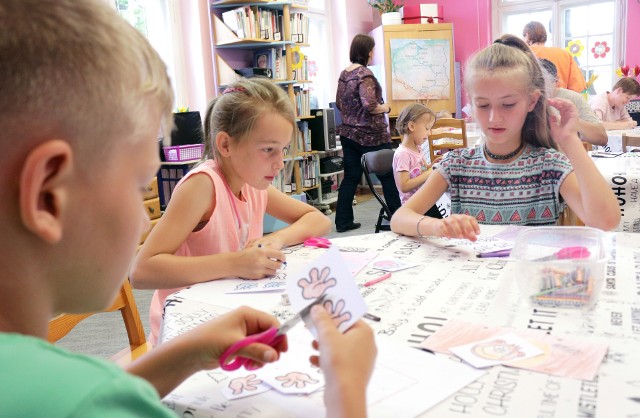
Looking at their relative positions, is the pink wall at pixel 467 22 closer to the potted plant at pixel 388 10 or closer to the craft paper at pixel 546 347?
Result: the potted plant at pixel 388 10

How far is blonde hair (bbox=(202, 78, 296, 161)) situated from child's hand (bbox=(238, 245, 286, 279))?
47cm

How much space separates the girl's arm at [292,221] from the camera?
1.59 meters

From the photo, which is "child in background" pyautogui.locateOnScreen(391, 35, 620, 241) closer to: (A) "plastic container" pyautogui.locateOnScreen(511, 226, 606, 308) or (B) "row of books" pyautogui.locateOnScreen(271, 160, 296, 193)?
(A) "plastic container" pyautogui.locateOnScreen(511, 226, 606, 308)

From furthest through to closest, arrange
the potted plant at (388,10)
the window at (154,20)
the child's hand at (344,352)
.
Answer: the potted plant at (388,10) → the window at (154,20) → the child's hand at (344,352)

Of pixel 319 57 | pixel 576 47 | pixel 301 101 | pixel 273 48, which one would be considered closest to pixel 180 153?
pixel 273 48

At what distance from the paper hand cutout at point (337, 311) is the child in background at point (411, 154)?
9.92ft


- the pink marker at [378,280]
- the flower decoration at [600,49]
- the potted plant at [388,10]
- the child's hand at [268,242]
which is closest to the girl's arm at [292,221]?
the child's hand at [268,242]

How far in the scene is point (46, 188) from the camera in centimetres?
49

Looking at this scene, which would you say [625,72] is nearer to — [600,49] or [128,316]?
[600,49]

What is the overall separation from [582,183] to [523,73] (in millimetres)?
393

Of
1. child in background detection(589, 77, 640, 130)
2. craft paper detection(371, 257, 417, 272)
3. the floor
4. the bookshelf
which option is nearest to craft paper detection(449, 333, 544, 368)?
craft paper detection(371, 257, 417, 272)

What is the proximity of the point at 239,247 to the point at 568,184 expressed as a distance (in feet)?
3.32

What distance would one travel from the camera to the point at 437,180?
1.94 m

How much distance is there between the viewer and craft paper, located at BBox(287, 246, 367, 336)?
72cm
